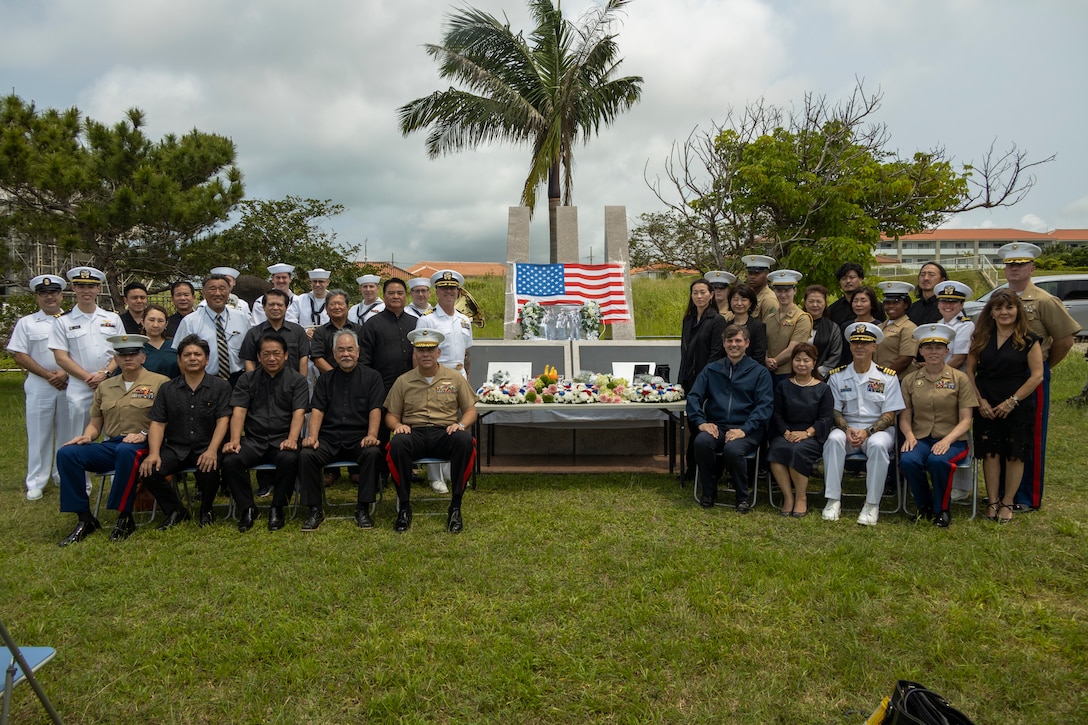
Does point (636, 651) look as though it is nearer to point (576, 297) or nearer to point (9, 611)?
point (9, 611)

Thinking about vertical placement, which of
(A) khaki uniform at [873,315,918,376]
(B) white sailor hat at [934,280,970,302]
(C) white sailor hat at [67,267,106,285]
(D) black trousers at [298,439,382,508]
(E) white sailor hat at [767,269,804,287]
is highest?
(C) white sailor hat at [67,267,106,285]

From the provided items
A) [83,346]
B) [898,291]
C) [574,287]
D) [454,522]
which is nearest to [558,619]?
[454,522]

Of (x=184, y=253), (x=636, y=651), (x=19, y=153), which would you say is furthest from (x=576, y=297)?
(x=19, y=153)

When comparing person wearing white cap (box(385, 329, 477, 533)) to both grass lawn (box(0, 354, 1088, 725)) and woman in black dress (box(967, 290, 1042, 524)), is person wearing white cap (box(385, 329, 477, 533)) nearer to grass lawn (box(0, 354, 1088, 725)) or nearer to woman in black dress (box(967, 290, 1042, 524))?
grass lawn (box(0, 354, 1088, 725))

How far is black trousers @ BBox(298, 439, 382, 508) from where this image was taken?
5.60 metres

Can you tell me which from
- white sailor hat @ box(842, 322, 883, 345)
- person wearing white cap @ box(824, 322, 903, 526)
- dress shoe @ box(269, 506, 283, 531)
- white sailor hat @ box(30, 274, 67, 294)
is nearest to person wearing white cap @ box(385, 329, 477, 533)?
dress shoe @ box(269, 506, 283, 531)

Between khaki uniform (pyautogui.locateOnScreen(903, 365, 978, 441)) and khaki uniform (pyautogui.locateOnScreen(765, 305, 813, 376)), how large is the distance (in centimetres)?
102

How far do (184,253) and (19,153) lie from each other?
3.12 metres

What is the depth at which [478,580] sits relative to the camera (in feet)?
14.3

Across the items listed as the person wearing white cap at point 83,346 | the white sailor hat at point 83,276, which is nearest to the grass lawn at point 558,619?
the person wearing white cap at point 83,346

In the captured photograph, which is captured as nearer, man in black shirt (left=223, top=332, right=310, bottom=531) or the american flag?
man in black shirt (left=223, top=332, right=310, bottom=531)

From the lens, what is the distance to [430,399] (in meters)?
5.86

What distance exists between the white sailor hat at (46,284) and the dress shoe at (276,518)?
3089 millimetres

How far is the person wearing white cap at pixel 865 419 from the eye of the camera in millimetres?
5547
